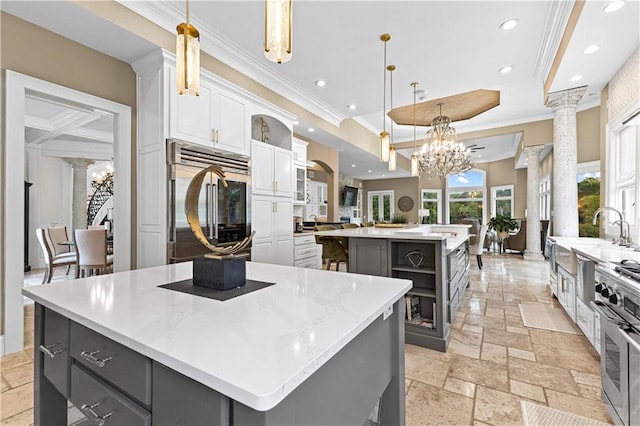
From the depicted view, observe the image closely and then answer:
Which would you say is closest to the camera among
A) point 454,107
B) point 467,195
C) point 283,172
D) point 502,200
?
point 283,172

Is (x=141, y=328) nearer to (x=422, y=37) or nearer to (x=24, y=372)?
(x=24, y=372)

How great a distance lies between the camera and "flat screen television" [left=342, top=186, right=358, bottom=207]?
1080 cm

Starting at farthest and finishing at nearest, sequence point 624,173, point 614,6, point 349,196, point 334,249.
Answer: point 349,196
point 624,173
point 334,249
point 614,6

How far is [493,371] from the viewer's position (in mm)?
2178

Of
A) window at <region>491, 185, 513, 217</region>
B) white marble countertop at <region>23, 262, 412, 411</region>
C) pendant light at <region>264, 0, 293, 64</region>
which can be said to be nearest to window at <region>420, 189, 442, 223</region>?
window at <region>491, 185, 513, 217</region>

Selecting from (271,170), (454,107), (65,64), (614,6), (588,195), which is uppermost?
(454,107)

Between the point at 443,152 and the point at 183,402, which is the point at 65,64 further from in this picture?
the point at 443,152

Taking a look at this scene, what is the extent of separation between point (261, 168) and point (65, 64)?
2.11 metres

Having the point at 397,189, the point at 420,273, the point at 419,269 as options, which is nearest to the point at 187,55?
the point at 419,269

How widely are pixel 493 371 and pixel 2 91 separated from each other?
171 inches

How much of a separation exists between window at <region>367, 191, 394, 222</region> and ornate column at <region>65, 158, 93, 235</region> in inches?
417

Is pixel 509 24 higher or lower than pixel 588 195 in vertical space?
higher

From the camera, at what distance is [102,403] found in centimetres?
84

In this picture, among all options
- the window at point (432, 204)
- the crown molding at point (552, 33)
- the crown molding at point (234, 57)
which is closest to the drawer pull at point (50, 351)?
the crown molding at point (234, 57)
